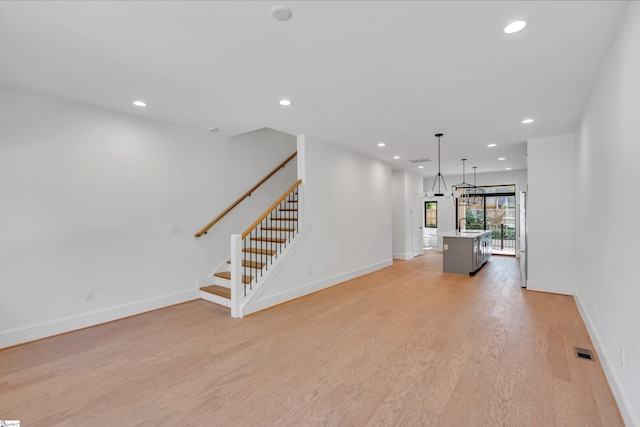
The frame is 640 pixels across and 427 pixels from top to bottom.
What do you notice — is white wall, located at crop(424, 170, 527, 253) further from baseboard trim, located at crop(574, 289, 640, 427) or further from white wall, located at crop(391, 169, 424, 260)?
baseboard trim, located at crop(574, 289, 640, 427)

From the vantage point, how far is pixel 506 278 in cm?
638

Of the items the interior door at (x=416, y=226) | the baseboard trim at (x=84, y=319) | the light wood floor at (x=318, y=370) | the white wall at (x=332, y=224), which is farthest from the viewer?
the interior door at (x=416, y=226)

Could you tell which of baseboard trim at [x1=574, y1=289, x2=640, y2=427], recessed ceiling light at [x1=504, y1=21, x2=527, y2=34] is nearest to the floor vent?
baseboard trim at [x1=574, y1=289, x2=640, y2=427]

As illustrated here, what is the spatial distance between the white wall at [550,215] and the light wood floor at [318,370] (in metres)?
1.07

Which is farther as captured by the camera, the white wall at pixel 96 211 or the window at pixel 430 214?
the window at pixel 430 214

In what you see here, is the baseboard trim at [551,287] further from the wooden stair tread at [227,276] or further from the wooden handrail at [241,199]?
the wooden handrail at [241,199]

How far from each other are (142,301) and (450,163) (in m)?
7.57

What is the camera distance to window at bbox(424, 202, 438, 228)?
37.9ft

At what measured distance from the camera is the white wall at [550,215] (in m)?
4.98

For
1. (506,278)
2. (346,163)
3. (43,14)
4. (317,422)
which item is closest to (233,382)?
(317,422)

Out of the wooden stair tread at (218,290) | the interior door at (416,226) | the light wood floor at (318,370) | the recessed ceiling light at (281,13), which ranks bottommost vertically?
the light wood floor at (318,370)

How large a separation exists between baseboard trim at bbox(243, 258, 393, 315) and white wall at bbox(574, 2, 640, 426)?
12.0 feet

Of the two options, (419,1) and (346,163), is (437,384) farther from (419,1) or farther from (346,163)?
(346,163)

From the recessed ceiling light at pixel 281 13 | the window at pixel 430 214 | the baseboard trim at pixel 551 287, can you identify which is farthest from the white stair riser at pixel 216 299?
the window at pixel 430 214
